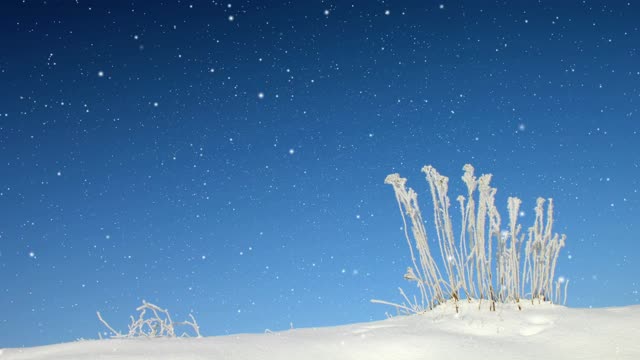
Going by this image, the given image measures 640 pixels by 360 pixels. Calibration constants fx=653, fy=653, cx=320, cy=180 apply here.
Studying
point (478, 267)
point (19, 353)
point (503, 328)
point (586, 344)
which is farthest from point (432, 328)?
point (19, 353)

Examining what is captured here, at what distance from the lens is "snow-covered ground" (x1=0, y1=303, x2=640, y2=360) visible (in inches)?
111

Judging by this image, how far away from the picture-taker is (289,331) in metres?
3.40

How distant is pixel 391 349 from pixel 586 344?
0.90 metres

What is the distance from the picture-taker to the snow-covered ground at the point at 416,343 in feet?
9.23

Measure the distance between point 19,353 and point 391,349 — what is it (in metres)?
1.68

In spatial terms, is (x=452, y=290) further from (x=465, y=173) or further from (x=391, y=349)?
(x=391, y=349)

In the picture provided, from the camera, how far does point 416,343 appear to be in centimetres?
299

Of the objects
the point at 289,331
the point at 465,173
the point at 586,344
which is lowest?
the point at 586,344

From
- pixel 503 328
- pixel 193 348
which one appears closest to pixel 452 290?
pixel 503 328

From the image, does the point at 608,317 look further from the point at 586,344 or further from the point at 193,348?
the point at 193,348

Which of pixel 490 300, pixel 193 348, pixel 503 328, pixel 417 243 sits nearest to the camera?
pixel 193 348

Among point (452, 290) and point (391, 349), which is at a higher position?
point (452, 290)

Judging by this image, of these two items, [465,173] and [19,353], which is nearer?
[19,353]

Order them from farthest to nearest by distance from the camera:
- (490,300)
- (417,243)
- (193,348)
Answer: (417,243) < (490,300) < (193,348)
